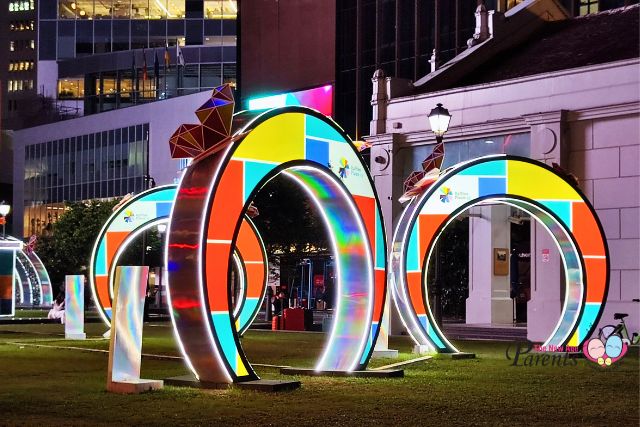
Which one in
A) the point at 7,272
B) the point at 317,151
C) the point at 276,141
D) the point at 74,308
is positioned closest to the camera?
the point at 276,141

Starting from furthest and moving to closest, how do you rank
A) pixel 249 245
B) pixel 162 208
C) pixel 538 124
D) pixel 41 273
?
1. pixel 41 273
2. pixel 249 245
3. pixel 162 208
4. pixel 538 124

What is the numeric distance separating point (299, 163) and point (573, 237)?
8652 mm

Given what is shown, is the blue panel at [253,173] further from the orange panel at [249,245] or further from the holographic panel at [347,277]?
the orange panel at [249,245]

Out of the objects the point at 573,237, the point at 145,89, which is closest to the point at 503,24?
the point at 573,237

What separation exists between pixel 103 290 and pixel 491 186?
12.9 m

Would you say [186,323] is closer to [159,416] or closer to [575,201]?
[159,416]

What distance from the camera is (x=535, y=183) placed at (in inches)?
930

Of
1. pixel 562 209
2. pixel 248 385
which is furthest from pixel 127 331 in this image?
pixel 562 209

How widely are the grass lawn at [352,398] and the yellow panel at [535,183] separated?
11.8 ft

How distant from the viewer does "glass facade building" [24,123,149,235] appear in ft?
293

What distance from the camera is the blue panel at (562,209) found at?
2377 cm

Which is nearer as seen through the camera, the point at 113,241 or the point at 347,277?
the point at 347,277

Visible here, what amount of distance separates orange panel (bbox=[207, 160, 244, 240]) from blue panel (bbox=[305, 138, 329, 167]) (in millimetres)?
1840

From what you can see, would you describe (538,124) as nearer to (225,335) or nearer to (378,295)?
(378,295)
